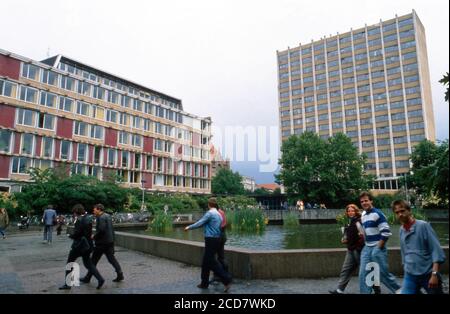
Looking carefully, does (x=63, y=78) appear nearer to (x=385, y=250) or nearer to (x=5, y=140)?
(x=5, y=140)

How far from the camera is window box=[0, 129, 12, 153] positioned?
3845cm

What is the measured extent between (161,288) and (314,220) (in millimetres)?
Answer: 28715

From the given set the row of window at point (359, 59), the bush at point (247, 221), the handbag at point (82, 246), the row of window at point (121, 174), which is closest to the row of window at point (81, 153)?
the row of window at point (121, 174)

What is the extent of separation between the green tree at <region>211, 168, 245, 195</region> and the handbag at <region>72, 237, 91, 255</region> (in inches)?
3114

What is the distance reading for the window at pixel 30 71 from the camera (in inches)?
1635

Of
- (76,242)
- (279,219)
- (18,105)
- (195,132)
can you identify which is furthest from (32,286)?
(195,132)

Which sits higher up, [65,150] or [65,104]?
[65,104]

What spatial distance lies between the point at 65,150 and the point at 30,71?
33.1 feet

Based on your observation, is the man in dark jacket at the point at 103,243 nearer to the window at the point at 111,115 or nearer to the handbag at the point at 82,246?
the handbag at the point at 82,246

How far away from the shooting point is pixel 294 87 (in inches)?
4186

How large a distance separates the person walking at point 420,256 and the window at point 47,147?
44.8m

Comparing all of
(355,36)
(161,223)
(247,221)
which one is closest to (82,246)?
(161,223)

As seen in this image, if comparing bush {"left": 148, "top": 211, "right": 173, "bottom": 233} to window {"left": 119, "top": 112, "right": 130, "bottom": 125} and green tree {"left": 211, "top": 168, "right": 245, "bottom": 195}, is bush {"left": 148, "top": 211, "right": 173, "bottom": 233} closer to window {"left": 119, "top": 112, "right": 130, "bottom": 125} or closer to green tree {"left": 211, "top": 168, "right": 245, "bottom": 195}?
window {"left": 119, "top": 112, "right": 130, "bottom": 125}

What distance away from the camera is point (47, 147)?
43.2m
